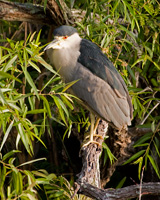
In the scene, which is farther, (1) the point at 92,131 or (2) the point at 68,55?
(2) the point at 68,55

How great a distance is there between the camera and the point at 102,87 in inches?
107

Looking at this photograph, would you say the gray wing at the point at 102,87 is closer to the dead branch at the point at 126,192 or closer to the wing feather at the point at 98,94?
the wing feather at the point at 98,94

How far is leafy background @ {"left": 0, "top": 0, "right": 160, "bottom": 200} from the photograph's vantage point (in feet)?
6.84

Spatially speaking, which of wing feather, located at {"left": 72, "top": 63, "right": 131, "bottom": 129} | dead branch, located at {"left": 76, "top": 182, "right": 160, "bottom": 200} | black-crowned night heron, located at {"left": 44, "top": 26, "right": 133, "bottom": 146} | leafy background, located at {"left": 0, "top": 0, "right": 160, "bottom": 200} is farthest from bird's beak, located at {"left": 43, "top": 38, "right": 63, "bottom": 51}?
dead branch, located at {"left": 76, "top": 182, "right": 160, "bottom": 200}

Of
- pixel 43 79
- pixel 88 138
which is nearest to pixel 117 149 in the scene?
pixel 88 138

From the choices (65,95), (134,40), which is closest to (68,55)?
(134,40)

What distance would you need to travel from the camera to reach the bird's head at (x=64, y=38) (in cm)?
266

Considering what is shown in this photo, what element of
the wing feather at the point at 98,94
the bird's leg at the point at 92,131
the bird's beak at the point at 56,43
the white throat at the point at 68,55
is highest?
the bird's beak at the point at 56,43

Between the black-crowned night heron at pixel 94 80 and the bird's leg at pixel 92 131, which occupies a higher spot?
the black-crowned night heron at pixel 94 80

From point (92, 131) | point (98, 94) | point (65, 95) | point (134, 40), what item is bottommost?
point (92, 131)

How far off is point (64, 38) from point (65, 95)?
76 centimetres

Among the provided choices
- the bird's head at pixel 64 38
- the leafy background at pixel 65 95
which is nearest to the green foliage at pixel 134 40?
the leafy background at pixel 65 95

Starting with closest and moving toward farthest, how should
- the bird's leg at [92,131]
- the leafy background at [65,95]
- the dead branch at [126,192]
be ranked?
1. the dead branch at [126,192]
2. the leafy background at [65,95]
3. the bird's leg at [92,131]

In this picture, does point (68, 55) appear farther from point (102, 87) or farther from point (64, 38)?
point (102, 87)
